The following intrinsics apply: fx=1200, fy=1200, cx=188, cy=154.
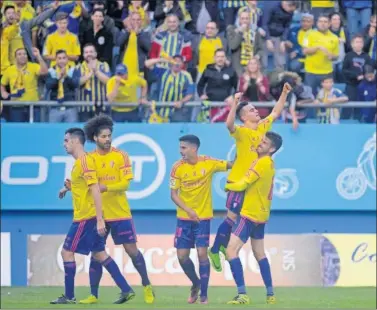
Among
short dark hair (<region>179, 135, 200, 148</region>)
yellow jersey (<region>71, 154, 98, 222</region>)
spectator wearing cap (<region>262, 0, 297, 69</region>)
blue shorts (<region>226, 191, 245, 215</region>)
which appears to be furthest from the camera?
spectator wearing cap (<region>262, 0, 297, 69</region>)

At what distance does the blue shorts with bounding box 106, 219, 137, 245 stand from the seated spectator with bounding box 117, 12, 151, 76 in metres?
5.24

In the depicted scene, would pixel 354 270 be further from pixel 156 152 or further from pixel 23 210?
pixel 23 210

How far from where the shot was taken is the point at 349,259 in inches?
710

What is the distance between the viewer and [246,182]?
43.9 ft

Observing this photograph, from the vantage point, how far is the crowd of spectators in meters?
18.0

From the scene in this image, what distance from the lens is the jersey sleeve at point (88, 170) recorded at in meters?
13.1

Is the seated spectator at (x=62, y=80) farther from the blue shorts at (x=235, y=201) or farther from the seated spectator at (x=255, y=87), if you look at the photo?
the blue shorts at (x=235, y=201)

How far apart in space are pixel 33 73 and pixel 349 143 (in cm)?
488

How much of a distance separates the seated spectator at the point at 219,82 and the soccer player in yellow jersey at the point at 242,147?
3.96 metres

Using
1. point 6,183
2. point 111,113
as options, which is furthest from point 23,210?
point 111,113

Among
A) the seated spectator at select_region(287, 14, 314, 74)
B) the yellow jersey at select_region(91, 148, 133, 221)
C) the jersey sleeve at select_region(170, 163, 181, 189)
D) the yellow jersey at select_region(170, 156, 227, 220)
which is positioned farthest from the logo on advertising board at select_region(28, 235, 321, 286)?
the yellow jersey at select_region(91, 148, 133, 221)

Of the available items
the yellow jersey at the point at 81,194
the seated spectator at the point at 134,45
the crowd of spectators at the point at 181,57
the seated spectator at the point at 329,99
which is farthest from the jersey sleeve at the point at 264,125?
the seated spectator at the point at 134,45

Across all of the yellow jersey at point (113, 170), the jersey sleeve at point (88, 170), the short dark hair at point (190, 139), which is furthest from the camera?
the short dark hair at point (190, 139)

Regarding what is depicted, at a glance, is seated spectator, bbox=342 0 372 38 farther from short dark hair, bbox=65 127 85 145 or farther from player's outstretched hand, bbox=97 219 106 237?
player's outstretched hand, bbox=97 219 106 237
